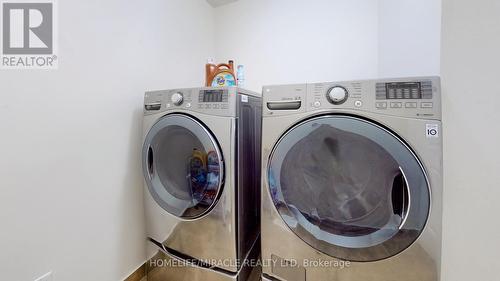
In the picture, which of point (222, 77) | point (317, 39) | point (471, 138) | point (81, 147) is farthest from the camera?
point (317, 39)

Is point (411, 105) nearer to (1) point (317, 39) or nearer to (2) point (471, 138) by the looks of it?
(2) point (471, 138)

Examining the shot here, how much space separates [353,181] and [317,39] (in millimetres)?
1251

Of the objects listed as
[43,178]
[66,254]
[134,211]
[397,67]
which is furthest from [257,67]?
[66,254]

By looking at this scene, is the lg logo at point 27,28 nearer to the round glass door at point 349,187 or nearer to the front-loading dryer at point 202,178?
the front-loading dryer at point 202,178

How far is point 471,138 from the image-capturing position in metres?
0.67

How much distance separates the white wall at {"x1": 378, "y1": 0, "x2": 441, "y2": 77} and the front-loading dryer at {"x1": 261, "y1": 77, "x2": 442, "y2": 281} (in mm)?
224

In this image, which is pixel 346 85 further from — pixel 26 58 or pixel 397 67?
pixel 26 58

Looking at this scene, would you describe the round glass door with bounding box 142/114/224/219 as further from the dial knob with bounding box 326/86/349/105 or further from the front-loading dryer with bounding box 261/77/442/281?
the dial knob with bounding box 326/86/349/105

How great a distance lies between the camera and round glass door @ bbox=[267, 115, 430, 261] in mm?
731

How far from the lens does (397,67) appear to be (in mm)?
1208

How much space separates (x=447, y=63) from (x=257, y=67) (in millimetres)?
1350

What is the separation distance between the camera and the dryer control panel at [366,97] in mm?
713

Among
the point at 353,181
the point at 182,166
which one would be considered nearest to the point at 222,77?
the point at 182,166

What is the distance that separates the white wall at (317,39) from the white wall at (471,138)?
37 centimetres
